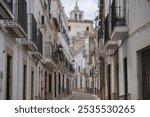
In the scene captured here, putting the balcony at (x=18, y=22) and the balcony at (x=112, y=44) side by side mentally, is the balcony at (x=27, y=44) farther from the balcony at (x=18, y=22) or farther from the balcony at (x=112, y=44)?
the balcony at (x=112, y=44)

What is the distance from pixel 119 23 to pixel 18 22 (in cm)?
326

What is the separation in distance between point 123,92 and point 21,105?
8.94 meters

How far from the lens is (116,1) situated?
14008 millimetres

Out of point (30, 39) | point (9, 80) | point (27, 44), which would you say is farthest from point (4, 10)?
point (30, 39)

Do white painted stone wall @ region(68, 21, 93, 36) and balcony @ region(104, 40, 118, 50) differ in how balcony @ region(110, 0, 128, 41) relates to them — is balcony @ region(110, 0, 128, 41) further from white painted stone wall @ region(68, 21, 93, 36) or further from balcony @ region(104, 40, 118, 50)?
white painted stone wall @ region(68, 21, 93, 36)

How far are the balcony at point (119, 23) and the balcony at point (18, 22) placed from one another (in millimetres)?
2771

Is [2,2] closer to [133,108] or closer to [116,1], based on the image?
[133,108]

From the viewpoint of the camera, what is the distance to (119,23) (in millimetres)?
13141

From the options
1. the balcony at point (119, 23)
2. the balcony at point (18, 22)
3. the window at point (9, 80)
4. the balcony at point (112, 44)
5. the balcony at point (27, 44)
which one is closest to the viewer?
the balcony at point (18, 22)

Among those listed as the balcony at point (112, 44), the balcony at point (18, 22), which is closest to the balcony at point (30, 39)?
the balcony at point (18, 22)

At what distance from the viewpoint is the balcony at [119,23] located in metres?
12.9

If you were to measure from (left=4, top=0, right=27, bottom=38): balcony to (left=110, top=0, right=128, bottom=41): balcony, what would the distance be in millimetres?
2771

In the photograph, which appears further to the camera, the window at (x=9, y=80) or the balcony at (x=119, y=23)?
the balcony at (x=119, y=23)

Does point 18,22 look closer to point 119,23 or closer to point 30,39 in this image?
point 119,23
